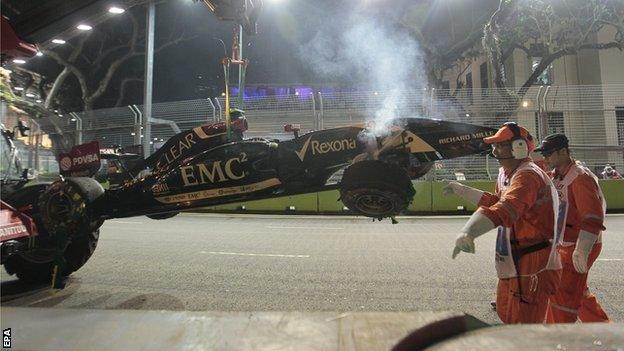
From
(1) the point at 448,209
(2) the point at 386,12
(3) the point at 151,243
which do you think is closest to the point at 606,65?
(1) the point at 448,209

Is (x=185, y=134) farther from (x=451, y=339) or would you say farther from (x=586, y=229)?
(x=586, y=229)

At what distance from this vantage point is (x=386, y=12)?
29.0 ft

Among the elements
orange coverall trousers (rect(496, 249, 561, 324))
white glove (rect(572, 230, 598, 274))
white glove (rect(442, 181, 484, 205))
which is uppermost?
white glove (rect(442, 181, 484, 205))

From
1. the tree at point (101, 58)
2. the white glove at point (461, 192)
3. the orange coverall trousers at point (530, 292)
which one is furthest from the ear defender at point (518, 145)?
the tree at point (101, 58)

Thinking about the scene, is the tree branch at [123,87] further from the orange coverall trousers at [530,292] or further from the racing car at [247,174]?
the orange coverall trousers at [530,292]

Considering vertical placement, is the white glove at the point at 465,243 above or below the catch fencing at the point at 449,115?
below

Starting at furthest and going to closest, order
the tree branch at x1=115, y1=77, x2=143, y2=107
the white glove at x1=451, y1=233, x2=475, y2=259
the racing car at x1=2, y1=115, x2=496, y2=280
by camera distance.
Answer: the tree branch at x1=115, y1=77, x2=143, y2=107 → the racing car at x1=2, y1=115, x2=496, y2=280 → the white glove at x1=451, y1=233, x2=475, y2=259

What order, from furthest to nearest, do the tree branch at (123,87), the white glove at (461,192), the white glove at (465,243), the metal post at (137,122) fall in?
the tree branch at (123,87) < the metal post at (137,122) < the white glove at (461,192) < the white glove at (465,243)

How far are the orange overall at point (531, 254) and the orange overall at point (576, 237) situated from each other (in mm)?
461

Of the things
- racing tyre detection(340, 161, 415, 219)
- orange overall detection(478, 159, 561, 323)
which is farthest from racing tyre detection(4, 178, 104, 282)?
orange overall detection(478, 159, 561, 323)

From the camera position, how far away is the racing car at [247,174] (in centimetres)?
385

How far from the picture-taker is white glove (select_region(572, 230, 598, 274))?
345 cm

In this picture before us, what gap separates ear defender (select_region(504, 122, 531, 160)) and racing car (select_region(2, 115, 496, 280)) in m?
0.67

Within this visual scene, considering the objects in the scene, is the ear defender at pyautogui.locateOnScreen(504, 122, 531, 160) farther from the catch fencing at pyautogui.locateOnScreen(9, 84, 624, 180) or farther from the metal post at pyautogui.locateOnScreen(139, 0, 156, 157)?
the metal post at pyautogui.locateOnScreen(139, 0, 156, 157)
